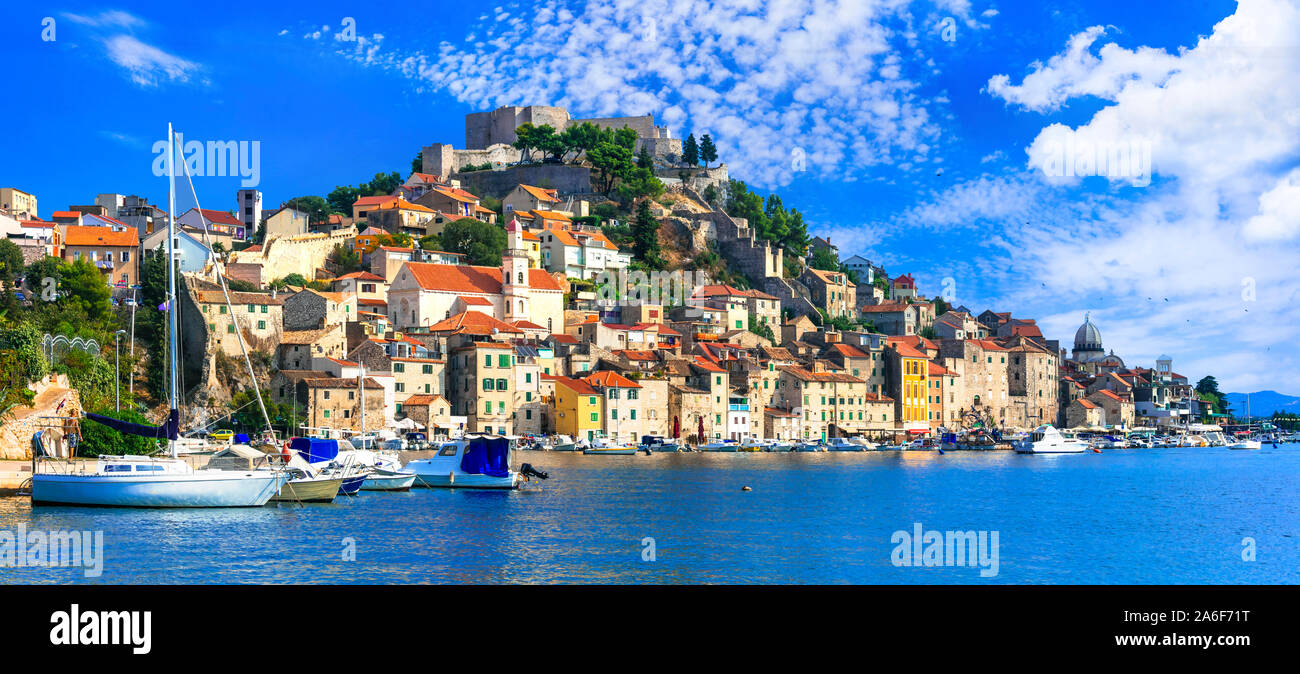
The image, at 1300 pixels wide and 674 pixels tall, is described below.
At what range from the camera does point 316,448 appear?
3906 cm

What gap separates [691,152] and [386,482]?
82.0 metres

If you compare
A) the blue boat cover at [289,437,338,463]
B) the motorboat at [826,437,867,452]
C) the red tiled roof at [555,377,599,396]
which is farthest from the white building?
the blue boat cover at [289,437,338,463]

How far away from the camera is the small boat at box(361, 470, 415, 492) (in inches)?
1526

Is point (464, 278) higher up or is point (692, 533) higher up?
point (464, 278)

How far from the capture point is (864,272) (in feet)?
397

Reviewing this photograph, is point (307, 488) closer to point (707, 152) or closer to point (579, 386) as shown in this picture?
point (579, 386)

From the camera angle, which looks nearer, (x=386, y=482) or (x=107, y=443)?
(x=107, y=443)

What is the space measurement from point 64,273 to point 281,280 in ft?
50.8

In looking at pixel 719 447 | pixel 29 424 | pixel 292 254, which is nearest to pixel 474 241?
pixel 292 254

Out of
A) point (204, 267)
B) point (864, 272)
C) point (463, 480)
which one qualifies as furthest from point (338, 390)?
point (864, 272)

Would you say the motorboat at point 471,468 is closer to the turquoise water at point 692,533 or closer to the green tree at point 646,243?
the turquoise water at point 692,533

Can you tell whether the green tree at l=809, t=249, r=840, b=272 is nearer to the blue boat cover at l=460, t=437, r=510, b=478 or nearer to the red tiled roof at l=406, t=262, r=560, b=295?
the red tiled roof at l=406, t=262, r=560, b=295

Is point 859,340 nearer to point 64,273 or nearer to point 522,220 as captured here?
point 522,220

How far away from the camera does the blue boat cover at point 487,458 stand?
132 ft
